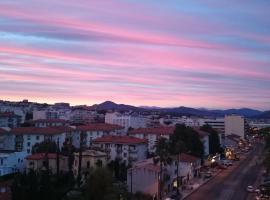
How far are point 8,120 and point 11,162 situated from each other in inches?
1886

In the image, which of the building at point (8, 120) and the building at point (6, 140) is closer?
the building at point (6, 140)

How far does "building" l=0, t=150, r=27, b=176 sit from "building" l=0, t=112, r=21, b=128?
4202 centimetres

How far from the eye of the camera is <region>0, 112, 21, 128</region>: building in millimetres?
111037

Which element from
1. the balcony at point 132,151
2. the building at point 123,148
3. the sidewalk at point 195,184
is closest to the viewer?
the sidewalk at point 195,184

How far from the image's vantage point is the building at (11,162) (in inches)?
2581

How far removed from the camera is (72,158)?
68812 millimetres

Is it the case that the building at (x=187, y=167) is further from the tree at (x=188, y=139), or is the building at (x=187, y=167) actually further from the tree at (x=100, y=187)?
the tree at (x=100, y=187)

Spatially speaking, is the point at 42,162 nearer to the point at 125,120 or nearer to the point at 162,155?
the point at 162,155

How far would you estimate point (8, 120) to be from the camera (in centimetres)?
11344

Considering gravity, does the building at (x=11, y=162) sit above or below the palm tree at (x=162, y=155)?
below

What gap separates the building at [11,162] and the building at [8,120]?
138 ft

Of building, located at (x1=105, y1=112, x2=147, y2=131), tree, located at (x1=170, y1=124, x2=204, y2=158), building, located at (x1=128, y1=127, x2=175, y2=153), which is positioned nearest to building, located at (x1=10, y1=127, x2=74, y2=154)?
tree, located at (x1=170, y1=124, x2=204, y2=158)

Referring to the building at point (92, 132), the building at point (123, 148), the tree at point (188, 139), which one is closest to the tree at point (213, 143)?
the building at point (92, 132)

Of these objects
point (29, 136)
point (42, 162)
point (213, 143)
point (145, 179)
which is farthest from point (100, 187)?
point (213, 143)
